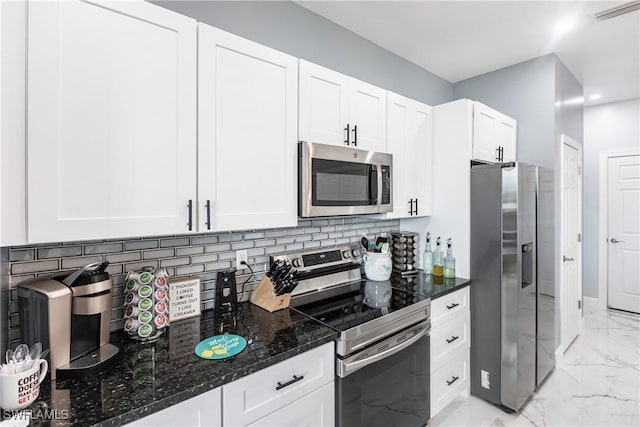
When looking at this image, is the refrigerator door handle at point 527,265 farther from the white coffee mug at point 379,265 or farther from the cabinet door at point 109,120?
the cabinet door at point 109,120

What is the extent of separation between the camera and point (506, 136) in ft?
9.44

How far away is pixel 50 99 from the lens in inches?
39.9

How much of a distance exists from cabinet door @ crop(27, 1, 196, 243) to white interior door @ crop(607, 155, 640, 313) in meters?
5.27

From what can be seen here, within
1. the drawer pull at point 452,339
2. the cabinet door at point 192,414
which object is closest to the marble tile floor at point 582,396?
the drawer pull at point 452,339

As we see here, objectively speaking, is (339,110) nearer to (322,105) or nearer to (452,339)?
(322,105)

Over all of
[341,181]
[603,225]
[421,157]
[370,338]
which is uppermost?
[421,157]

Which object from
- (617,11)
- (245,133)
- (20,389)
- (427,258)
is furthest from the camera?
(427,258)

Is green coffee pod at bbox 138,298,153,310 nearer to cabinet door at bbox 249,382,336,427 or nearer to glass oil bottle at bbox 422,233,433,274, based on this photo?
cabinet door at bbox 249,382,336,427

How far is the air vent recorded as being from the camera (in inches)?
83.0

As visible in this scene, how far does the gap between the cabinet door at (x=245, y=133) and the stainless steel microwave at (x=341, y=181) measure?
0.07m

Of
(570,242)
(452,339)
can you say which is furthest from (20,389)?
(570,242)

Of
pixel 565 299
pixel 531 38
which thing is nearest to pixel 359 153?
pixel 531 38

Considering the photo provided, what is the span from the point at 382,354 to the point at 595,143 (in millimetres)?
4696

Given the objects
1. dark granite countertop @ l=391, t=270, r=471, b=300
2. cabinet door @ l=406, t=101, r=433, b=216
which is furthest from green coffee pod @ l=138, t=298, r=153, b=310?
cabinet door @ l=406, t=101, r=433, b=216
